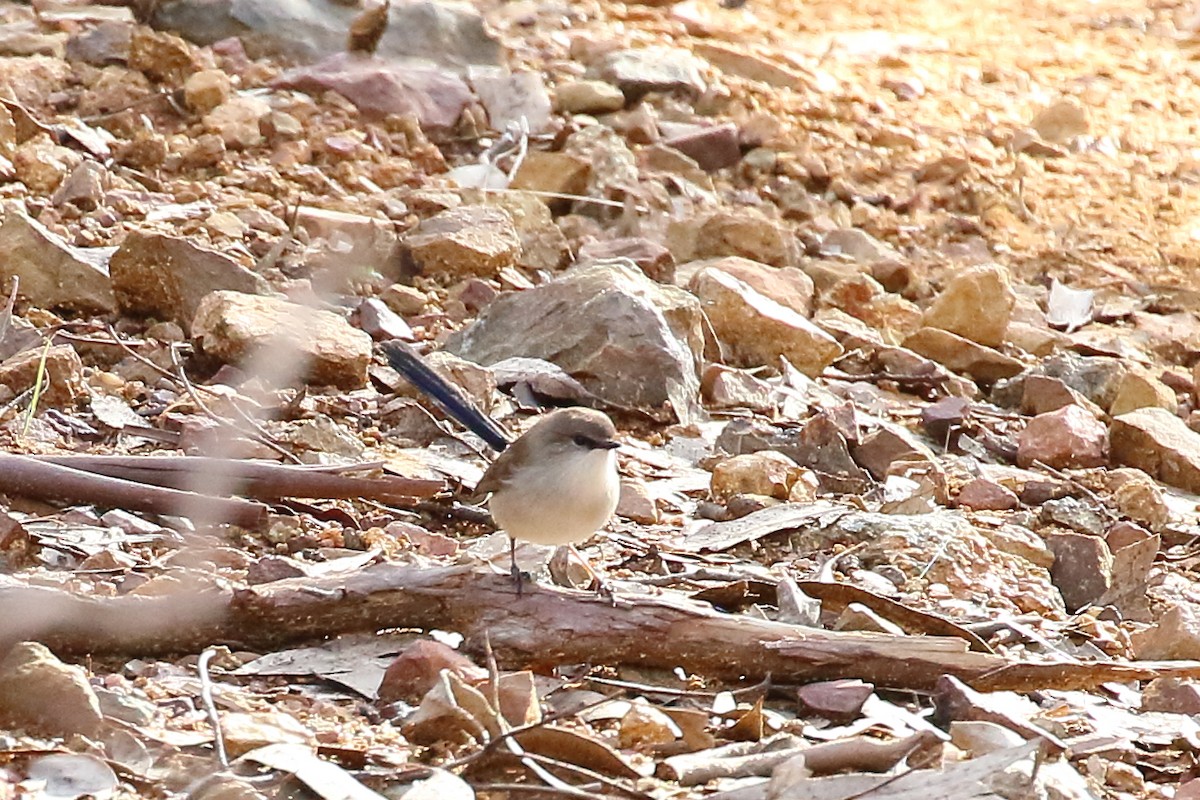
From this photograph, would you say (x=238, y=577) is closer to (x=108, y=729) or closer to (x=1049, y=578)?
(x=108, y=729)

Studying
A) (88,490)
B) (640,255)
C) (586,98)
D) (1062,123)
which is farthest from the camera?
(1062,123)

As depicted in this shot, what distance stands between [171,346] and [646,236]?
2509 mm

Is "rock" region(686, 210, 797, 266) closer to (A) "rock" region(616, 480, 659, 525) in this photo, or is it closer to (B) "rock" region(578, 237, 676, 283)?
(B) "rock" region(578, 237, 676, 283)

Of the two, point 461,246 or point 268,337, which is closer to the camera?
point 268,337

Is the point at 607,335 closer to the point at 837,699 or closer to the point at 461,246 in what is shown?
the point at 461,246

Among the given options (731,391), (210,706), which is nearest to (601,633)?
(210,706)

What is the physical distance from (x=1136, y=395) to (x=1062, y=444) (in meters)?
0.63

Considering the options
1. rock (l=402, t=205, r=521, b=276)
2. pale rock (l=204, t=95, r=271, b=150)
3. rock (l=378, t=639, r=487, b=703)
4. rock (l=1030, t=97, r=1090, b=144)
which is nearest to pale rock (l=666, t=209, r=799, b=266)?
rock (l=402, t=205, r=521, b=276)

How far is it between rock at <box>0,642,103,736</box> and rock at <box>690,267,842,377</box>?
3521 millimetres

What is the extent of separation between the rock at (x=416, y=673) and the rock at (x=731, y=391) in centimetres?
247

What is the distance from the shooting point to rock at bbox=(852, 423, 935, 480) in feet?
19.0

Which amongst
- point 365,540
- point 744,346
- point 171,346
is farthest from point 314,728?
point 744,346

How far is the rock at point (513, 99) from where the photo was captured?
27.2 ft

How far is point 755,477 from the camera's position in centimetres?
546
